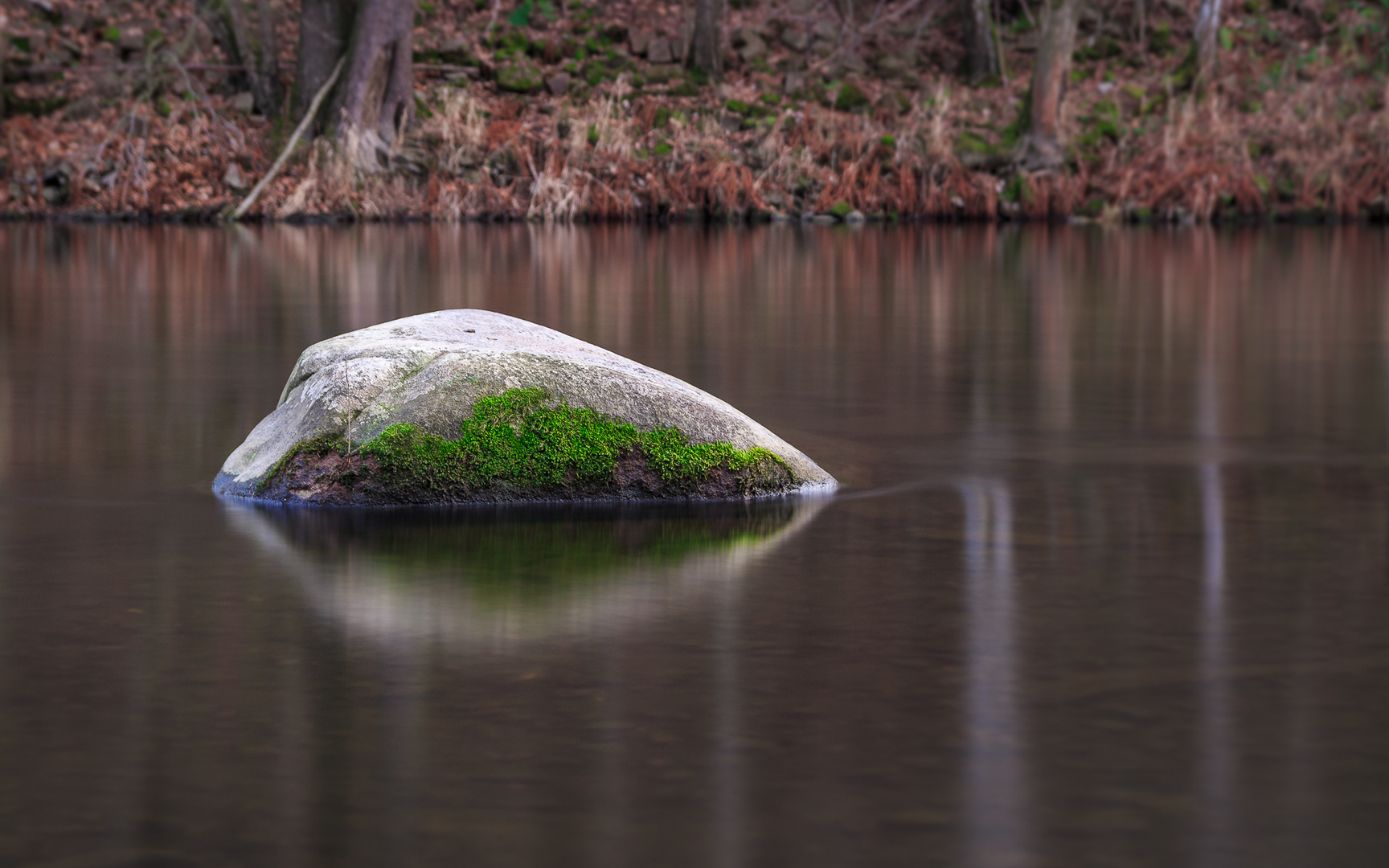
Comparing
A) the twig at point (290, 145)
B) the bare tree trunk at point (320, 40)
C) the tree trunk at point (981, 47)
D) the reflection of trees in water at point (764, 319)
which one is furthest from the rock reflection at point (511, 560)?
the tree trunk at point (981, 47)

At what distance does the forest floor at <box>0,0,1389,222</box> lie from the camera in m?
27.2

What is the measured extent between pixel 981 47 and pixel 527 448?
27.1 meters

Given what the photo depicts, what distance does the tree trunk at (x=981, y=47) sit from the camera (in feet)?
104

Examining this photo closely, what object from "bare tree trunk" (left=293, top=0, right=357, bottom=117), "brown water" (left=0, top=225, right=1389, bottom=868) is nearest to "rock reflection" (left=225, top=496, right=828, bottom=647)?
"brown water" (left=0, top=225, right=1389, bottom=868)

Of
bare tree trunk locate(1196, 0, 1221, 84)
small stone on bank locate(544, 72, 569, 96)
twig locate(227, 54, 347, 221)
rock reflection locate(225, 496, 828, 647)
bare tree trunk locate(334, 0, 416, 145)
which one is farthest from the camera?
small stone on bank locate(544, 72, 569, 96)

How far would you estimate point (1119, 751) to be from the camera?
361 cm

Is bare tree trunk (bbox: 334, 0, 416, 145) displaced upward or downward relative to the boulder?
upward

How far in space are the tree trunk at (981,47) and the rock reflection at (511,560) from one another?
26.6m

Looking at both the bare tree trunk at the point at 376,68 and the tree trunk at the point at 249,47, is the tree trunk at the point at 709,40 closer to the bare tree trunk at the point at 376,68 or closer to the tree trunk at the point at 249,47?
the bare tree trunk at the point at 376,68

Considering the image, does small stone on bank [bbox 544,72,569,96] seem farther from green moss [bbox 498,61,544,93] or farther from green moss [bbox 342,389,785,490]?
green moss [bbox 342,389,785,490]

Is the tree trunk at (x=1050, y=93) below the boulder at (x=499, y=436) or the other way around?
the other way around

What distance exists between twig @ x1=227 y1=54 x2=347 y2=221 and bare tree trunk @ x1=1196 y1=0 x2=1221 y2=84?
1404 centimetres

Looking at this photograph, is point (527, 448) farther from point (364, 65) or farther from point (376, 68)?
point (376, 68)

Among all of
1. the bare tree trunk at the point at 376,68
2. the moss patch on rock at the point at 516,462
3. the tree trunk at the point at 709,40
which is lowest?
the moss patch on rock at the point at 516,462
